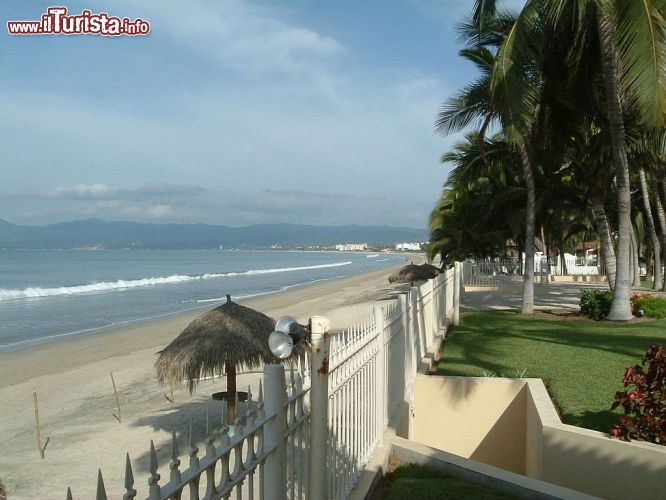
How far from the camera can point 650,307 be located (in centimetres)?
1460

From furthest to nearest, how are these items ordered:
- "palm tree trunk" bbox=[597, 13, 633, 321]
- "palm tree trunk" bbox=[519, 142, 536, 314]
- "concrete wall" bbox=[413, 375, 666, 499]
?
"palm tree trunk" bbox=[519, 142, 536, 314] → "palm tree trunk" bbox=[597, 13, 633, 321] → "concrete wall" bbox=[413, 375, 666, 499]

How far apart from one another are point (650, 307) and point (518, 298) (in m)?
7.74

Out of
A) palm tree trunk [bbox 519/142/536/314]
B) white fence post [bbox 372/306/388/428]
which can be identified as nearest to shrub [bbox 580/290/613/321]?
palm tree trunk [bbox 519/142/536/314]

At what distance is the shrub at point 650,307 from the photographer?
47.5 feet

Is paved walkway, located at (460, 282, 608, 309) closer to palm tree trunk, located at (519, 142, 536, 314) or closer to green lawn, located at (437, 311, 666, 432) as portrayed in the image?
palm tree trunk, located at (519, 142, 536, 314)

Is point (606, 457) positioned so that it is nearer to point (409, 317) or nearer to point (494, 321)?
point (409, 317)

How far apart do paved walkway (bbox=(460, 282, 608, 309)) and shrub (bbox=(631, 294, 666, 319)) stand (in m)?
3.23

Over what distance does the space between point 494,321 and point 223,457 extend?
1329 cm

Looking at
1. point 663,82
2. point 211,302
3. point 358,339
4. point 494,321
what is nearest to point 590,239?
point 211,302

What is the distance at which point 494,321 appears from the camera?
585 inches

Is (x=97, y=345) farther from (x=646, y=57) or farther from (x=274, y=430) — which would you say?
(x=274, y=430)

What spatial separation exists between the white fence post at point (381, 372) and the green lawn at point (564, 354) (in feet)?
6.89

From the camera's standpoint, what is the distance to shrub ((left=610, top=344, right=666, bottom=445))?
4.98 m

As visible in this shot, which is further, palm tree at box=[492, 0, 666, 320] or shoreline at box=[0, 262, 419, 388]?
shoreline at box=[0, 262, 419, 388]
